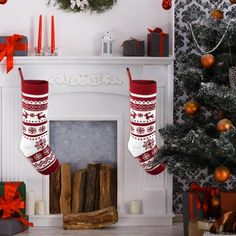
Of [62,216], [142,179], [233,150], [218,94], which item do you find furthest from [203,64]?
[62,216]

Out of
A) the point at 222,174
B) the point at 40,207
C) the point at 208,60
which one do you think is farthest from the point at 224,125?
the point at 40,207

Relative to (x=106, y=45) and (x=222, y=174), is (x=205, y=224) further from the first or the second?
(x=106, y=45)

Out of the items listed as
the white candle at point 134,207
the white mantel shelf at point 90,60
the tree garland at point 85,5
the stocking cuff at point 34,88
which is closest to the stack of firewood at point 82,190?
the white candle at point 134,207

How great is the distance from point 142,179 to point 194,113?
1.12 metres

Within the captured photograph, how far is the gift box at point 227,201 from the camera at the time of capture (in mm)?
4523

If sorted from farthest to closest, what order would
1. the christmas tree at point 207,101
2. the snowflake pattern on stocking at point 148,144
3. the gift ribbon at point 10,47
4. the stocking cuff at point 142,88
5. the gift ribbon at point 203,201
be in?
the gift ribbon at point 10,47 < the snowflake pattern on stocking at point 148,144 < the stocking cuff at point 142,88 < the gift ribbon at point 203,201 < the christmas tree at point 207,101

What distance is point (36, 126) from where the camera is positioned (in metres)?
5.11

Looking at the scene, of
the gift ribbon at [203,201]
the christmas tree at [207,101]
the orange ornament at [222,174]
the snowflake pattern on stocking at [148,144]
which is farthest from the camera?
the snowflake pattern on stocking at [148,144]

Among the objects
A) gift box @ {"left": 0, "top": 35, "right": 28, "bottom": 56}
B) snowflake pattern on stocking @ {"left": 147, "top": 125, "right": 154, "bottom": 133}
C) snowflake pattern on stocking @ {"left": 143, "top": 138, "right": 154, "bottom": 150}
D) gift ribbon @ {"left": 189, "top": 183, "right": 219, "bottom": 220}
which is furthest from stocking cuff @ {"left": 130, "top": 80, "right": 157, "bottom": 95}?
gift box @ {"left": 0, "top": 35, "right": 28, "bottom": 56}

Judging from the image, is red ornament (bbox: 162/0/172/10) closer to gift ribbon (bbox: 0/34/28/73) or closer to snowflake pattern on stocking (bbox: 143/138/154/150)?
snowflake pattern on stocking (bbox: 143/138/154/150)

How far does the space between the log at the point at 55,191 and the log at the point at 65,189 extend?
38mm

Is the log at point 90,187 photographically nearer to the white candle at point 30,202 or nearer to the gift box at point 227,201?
the white candle at point 30,202

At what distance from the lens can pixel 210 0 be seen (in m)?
5.46

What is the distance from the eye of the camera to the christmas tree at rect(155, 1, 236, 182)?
171 inches
